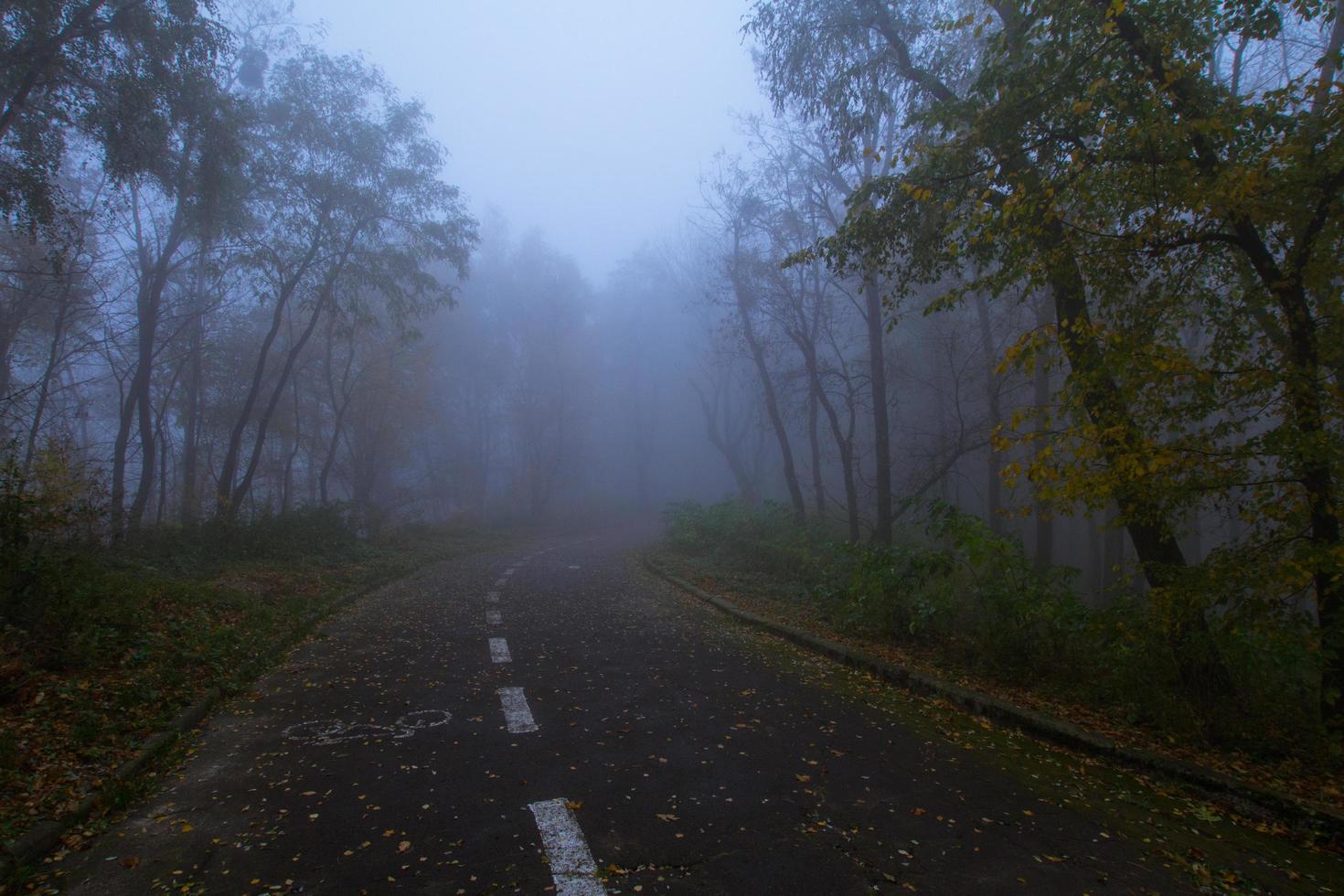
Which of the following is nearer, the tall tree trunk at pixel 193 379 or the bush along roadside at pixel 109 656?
the bush along roadside at pixel 109 656

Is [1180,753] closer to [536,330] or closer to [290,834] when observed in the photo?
[290,834]

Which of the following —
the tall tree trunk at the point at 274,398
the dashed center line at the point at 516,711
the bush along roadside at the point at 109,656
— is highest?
the tall tree trunk at the point at 274,398

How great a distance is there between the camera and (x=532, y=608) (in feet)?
33.4

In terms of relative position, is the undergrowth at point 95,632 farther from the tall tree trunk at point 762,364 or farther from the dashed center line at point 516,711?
the tall tree trunk at point 762,364

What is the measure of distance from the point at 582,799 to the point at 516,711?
1661mm

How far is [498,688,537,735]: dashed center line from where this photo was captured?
4926 millimetres

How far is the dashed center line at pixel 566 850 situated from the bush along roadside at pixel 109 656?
7.68ft

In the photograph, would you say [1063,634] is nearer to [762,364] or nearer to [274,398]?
[762,364]

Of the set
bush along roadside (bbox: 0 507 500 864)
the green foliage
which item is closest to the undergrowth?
bush along roadside (bbox: 0 507 500 864)

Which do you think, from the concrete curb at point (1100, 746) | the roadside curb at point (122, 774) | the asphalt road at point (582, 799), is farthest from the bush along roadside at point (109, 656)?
the concrete curb at point (1100, 746)

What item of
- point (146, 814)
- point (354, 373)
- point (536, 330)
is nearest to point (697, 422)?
point (536, 330)

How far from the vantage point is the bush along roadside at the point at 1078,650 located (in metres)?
4.84

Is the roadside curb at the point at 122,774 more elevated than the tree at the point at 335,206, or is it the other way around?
the tree at the point at 335,206

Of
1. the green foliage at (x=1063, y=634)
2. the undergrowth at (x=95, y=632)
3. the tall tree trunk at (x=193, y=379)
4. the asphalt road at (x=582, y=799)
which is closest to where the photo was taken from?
the asphalt road at (x=582, y=799)
